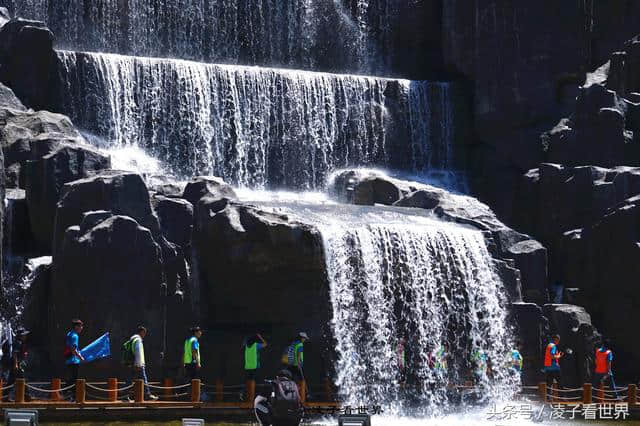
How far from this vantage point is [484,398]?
37.2 meters

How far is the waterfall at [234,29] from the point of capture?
1908 inches

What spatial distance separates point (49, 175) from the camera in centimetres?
3544

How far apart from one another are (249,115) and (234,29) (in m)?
6.29

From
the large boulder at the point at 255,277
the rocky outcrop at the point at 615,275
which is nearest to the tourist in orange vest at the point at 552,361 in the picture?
the rocky outcrop at the point at 615,275

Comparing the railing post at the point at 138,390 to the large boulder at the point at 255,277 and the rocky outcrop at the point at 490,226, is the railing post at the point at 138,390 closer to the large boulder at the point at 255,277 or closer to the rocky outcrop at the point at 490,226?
the large boulder at the point at 255,277

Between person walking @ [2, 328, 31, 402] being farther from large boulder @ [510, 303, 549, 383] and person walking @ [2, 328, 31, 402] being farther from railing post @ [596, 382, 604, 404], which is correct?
large boulder @ [510, 303, 549, 383]

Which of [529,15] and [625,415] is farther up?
[529,15]

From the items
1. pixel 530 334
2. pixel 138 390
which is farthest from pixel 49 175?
pixel 530 334

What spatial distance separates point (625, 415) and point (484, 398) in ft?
16.7

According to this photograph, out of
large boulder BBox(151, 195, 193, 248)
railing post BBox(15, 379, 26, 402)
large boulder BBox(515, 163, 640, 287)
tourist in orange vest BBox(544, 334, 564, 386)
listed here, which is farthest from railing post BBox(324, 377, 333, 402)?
large boulder BBox(515, 163, 640, 287)

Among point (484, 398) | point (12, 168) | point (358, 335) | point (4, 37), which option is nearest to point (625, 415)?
point (484, 398)

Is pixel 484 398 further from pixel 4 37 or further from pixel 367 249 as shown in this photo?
pixel 4 37

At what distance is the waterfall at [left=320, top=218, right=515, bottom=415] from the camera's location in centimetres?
3572

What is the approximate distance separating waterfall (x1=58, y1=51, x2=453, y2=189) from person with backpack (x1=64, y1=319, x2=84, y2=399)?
1580cm
